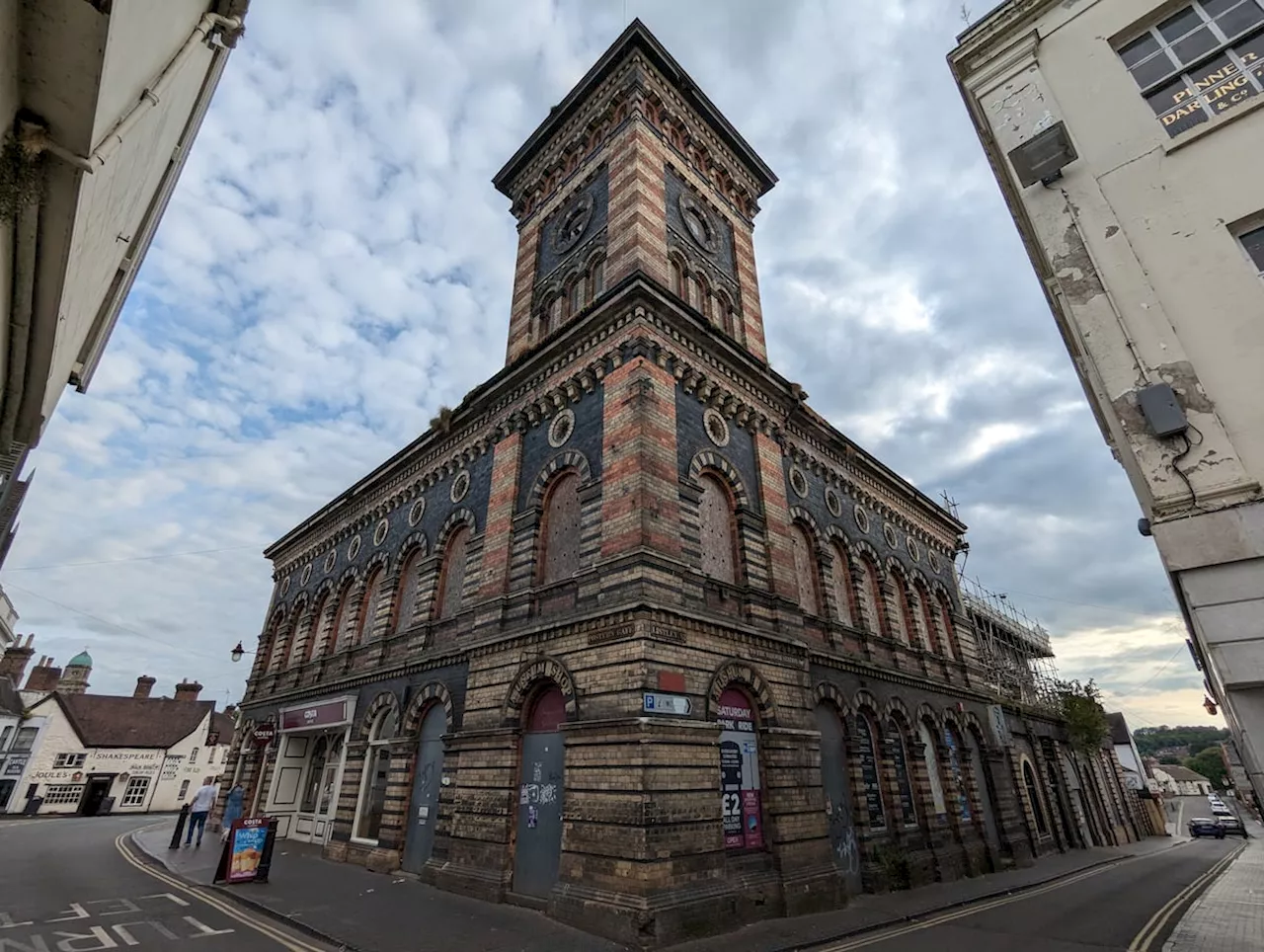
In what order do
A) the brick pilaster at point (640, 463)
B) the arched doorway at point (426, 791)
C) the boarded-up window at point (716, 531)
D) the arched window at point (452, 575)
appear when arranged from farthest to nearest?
the arched window at point (452, 575), the arched doorway at point (426, 791), the boarded-up window at point (716, 531), the brick pilaster at point (640, 463)

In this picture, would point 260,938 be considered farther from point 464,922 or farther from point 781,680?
point 781,680

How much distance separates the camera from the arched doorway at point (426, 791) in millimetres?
13773

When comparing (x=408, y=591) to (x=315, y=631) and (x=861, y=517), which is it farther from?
(x=861, y=517)

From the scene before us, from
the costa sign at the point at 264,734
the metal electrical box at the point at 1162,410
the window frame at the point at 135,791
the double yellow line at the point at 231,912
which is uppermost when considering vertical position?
the metal electrical box at the point at 1162,410

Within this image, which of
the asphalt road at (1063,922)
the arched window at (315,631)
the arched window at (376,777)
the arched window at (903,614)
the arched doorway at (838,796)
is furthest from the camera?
the arched window at (315,631)

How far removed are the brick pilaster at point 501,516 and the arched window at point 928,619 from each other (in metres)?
15.1

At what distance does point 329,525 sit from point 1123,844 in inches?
1577

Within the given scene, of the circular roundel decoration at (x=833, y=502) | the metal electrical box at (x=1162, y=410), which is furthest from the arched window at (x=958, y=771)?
the metal electrical box at (x=1162, y=410)

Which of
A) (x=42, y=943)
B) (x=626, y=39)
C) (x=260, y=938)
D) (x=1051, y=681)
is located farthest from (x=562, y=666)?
(x=1051, y=681)

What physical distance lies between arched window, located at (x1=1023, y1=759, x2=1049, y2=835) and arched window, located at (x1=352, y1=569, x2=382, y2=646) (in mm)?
24660

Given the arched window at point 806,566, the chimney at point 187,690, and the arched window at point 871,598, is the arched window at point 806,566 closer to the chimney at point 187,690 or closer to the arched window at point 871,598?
the arched window at point 871,598

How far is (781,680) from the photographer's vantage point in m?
13.0

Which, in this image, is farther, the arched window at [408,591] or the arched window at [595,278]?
the arched window at [408,591]

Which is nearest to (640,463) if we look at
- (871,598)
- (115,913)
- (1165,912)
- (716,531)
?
(716,531)
